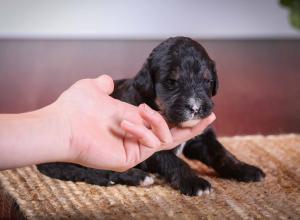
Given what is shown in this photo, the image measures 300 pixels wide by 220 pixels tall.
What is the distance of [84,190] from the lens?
170cm

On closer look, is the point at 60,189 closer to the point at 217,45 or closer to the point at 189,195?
the point at 189,195

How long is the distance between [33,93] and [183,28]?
2.17 feet

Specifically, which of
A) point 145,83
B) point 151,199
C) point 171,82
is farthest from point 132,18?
point 151,199

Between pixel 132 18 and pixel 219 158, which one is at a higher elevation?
pixel 132 18

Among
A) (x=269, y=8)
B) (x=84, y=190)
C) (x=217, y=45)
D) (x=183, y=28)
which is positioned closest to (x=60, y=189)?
(x=84, y=190)

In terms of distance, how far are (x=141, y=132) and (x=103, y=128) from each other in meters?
0.14

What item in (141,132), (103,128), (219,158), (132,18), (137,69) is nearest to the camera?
(141,132)

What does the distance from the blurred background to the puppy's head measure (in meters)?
0.60

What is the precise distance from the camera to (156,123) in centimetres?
140

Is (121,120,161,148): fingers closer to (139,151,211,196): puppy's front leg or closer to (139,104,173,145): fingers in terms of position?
(139,104,173,145): fingers

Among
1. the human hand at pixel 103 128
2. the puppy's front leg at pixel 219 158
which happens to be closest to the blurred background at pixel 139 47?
the puppy's front leg at pixel 219 158

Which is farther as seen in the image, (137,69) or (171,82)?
(137,69)

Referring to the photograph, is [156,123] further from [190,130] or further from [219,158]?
[219,158]

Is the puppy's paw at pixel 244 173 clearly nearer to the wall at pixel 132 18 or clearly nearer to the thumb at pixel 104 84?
the thumb at pixel 104 84
